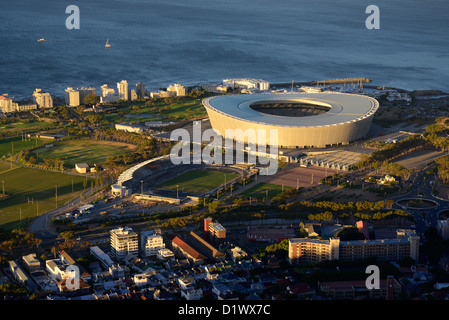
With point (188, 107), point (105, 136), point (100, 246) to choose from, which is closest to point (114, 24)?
point (188, 107)

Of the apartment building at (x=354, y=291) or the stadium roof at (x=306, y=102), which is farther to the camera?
the stadium roof at (x=306, y=102)

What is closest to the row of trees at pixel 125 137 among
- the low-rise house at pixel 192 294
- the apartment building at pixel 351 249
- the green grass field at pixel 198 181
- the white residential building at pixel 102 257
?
the green grass field at pixel 198 181

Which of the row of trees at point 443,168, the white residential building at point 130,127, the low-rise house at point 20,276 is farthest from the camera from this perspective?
the white residential building at point 130,127

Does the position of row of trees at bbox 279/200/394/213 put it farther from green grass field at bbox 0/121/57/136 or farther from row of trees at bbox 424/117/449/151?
green grass field at bbox 0/121/57/136

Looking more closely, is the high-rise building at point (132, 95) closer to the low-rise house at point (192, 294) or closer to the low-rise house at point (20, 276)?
the low-rise house at point (20, 276)

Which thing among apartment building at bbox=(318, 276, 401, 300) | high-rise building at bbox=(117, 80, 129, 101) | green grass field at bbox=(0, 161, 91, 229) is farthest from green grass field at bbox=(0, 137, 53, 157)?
apartment building at bbox=(318, 276, 401, 300)

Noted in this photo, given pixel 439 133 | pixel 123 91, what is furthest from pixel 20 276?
pixel 123 91

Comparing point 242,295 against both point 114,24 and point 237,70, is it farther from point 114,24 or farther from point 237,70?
point 114,24

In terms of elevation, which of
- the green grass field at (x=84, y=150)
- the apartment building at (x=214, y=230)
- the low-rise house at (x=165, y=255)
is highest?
the apartment building at (x=214, y=230)
